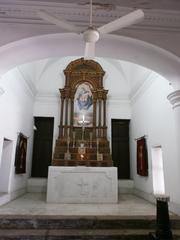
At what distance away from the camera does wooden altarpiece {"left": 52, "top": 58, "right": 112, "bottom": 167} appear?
8312 millimetres

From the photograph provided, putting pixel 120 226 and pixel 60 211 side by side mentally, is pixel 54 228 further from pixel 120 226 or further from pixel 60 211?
pixel 120 226

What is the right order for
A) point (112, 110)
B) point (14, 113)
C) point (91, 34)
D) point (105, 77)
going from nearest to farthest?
1. point (91, 34)
2. point (14, 113)
3. point (112, 110)
4. point (105, 77)

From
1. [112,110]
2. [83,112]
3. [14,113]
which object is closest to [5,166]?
[14,113]

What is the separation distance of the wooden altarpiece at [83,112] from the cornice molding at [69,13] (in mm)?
4591

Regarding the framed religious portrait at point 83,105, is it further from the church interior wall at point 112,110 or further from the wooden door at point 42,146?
the wooden door at point 42,146

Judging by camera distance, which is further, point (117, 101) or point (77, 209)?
point (117, 101)

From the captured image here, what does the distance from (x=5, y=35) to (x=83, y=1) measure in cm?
152

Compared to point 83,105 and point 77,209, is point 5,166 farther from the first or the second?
point 83,105

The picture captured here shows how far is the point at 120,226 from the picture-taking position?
4406 millimetres

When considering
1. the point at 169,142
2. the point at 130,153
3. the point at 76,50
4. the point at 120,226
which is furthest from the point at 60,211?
Answer: the point at 130,153

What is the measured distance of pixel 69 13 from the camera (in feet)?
13.3

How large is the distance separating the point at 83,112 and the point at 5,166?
3.80 m

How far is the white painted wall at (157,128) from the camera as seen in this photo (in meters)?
5.14

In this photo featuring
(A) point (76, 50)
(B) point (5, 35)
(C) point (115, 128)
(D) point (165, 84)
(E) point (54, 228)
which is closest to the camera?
(B) point (5, 35)
